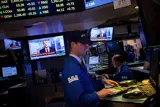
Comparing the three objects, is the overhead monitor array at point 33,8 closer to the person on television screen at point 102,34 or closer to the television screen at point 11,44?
the person on television screen at point 102,34

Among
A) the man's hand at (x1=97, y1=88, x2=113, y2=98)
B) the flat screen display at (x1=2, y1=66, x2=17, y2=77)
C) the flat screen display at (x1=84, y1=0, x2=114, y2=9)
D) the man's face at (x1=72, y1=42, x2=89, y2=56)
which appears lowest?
the flat screen display at (x1=2, y1=66, x2=17, y2=77)

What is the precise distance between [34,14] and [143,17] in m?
1.92

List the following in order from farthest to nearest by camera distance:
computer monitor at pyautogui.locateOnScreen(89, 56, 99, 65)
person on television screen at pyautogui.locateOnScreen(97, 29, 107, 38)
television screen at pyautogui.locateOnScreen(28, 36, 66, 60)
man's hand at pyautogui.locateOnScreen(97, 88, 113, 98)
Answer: computer monitor at pyautogui.locateOnScreen(89, 56, 99, 65)
person on television screen at pyautogui.locateOnScreen(97, 29, 107, 38)
television screen at pyautogui.locateOnScreen(28, 36, 66, 60)
man's hand at pyautogui.locateOnScreen(97, 88, 113, 98)

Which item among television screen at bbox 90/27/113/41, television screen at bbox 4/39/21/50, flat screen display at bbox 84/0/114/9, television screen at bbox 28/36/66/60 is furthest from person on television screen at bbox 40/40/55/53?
flat screen display at bbox 84/0/114/9

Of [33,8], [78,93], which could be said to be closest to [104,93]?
[78,93]

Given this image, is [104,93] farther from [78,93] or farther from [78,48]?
[78,48]

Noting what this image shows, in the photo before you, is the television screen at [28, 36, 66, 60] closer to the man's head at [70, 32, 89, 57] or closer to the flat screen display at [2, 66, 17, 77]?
the flat screen display at [2, 66, 17, 77]

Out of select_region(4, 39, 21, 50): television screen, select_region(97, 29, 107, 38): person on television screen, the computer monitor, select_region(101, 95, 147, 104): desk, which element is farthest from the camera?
the computer monitor

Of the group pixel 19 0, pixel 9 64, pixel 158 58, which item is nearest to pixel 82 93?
pixel 158 58

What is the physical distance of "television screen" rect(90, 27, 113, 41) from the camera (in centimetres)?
621

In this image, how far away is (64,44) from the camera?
223 inches

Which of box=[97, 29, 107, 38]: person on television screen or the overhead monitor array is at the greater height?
the overhead monitor array

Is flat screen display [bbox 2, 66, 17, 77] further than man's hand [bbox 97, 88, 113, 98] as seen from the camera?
Yes

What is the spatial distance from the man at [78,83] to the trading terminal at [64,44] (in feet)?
0.63
